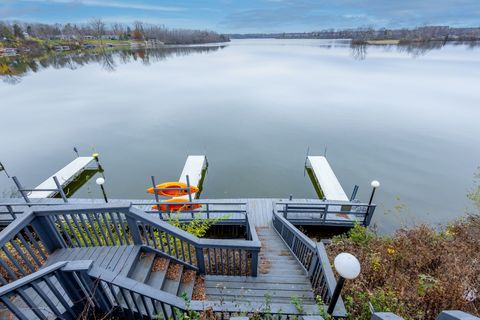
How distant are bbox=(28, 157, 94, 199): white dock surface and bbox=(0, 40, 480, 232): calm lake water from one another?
3.35 feet

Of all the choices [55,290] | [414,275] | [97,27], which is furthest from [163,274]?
[97,27]

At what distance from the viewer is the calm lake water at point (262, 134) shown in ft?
40.5

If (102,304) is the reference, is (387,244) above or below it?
below

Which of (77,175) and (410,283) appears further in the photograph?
(77,175)

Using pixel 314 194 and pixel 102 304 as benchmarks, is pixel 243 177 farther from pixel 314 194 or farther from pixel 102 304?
pixel 102 304

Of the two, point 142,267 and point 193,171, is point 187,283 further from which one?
point 193,171

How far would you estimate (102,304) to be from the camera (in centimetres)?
297

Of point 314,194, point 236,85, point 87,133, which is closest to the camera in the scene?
point 314,194

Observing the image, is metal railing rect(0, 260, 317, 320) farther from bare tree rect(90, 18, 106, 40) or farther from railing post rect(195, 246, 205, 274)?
bare tree rect(90, 18, 106, 40)

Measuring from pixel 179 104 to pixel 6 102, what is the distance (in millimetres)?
18934

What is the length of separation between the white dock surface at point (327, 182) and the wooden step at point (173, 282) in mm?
7854

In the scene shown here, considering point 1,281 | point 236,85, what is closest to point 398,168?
point 1,281

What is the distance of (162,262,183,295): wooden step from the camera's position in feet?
12.1

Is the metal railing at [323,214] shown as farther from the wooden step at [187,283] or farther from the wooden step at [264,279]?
the wooden step at [187,283]
